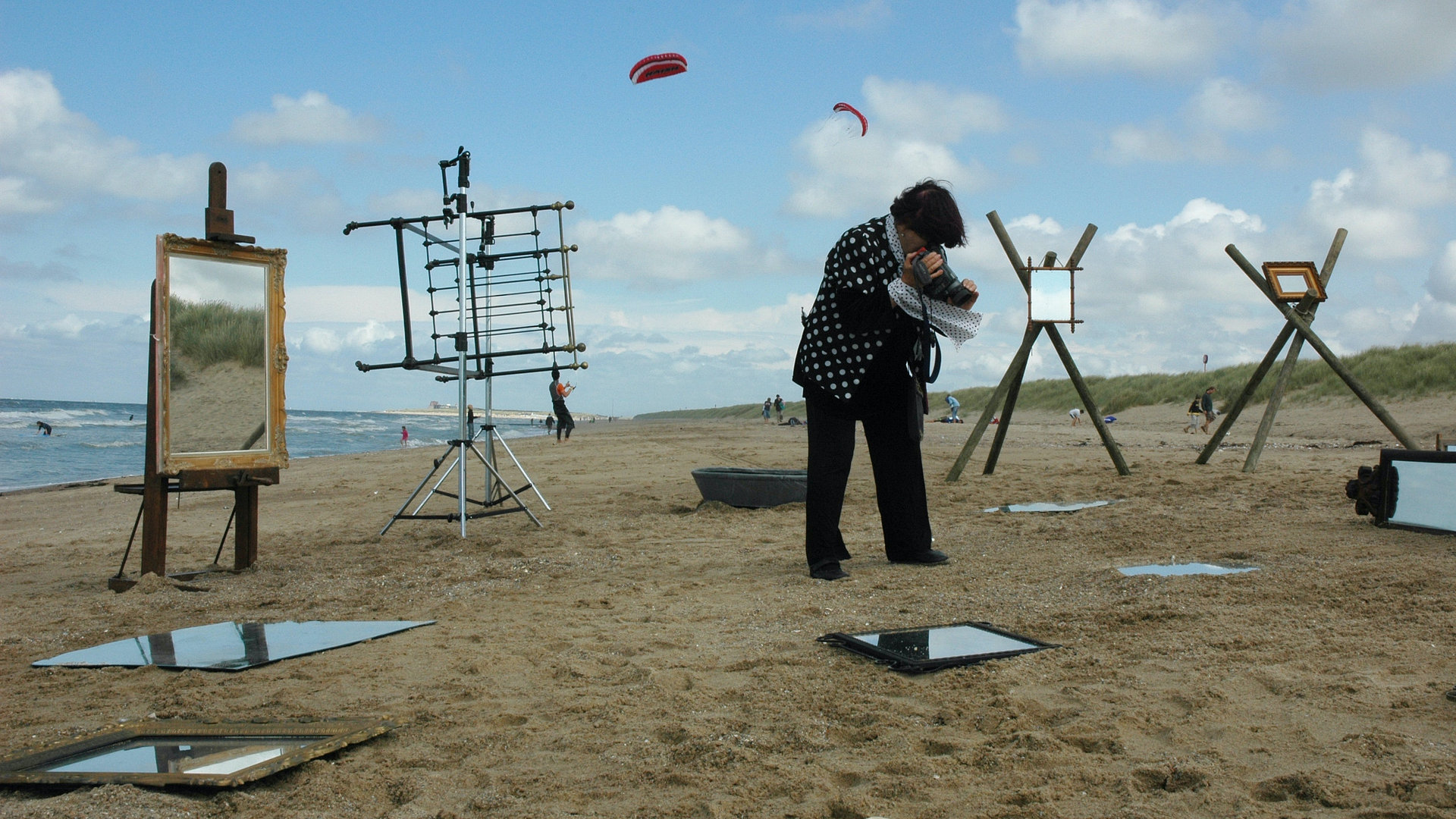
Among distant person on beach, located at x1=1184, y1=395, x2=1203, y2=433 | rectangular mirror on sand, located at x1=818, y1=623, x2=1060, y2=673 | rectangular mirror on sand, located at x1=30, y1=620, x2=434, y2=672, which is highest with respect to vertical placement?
distant person on beach, located at x1=1184, y1=395, x2=1203, y2=433

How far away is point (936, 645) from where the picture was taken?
126 inches

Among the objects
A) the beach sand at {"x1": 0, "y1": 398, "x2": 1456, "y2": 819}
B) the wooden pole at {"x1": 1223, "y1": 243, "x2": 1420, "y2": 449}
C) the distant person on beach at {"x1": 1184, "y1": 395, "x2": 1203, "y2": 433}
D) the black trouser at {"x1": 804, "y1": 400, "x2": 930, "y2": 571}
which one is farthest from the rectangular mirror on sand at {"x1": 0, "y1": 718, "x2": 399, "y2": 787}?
the distant person on beach at {"x1": 1184, "y1": 395, "x2": 1203, "y2": 433}

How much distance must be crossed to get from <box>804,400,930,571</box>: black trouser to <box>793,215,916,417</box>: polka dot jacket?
0.14m

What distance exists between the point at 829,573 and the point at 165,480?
12.1 ft

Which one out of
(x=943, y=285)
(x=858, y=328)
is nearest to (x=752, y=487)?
(x=858, y=328)

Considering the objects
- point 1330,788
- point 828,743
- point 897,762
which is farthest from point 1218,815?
point 828,743

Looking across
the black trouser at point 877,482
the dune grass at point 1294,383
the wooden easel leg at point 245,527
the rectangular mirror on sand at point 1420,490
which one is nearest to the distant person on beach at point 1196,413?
the dune grass at point 1294,383

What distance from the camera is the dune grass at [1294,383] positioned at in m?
20.0

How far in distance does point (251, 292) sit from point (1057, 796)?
17.1 ft

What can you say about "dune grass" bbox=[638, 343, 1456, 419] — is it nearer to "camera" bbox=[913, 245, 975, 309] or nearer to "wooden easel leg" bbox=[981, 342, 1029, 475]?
"wooden easel leg" bbox=[981, 342, 1029, 475]

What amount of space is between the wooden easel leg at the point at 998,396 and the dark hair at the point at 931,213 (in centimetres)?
450

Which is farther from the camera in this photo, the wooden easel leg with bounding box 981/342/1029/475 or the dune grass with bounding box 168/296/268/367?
the wooden easel leg with bounding box 981/342/1029/475

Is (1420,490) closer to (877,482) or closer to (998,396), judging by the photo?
(877,482)

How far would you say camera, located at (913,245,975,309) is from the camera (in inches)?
172
